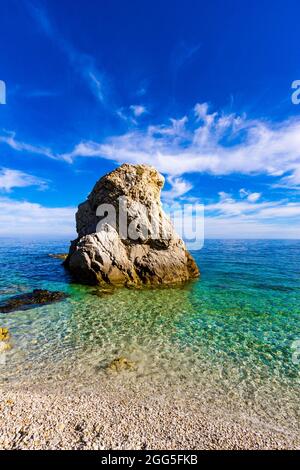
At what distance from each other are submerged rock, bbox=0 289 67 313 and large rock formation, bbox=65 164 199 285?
14.7ft

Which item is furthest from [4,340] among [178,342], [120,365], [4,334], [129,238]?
[129,238]

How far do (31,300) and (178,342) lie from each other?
1221 centimetres

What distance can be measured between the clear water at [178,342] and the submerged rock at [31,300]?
937 mm

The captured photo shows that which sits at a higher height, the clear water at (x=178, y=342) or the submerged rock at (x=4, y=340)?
the submerged rock at (x=4, y=340)

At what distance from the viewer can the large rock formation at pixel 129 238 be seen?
2380 cm

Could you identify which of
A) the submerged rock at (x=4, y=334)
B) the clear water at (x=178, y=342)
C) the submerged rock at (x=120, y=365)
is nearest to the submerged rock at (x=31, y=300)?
the clear water at (x=178, y=342)

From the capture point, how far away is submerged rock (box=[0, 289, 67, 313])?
16.9m

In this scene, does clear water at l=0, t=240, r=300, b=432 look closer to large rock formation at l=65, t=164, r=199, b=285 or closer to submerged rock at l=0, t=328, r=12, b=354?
submerged rock at l=0, t=328, r=12, b=354

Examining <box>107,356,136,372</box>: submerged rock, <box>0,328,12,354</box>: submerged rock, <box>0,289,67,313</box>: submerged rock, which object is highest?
<box>0,289,67,313</box>: submerged rock

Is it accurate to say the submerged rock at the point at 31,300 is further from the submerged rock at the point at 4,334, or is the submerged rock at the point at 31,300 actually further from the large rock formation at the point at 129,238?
the large rock formation at the point at 129,238

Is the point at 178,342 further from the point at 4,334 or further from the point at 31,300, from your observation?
the point at 31,300

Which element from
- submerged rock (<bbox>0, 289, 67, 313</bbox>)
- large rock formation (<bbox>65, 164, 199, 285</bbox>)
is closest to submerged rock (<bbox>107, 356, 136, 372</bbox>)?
submerged rock (<bbox>0, 289, 67, 313</bbox>)
